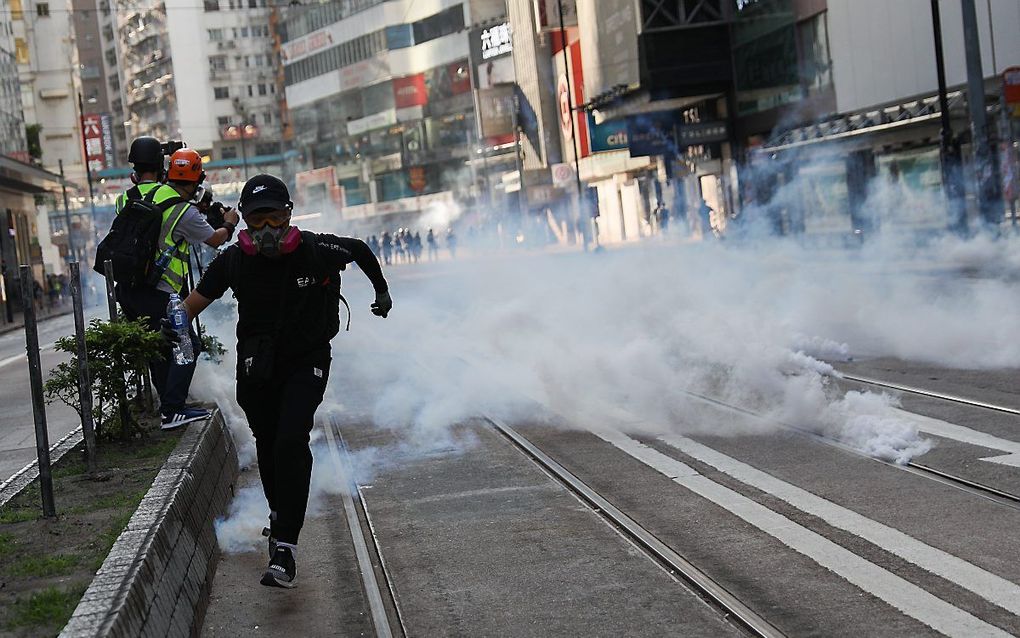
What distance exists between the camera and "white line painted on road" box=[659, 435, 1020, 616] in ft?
17.1

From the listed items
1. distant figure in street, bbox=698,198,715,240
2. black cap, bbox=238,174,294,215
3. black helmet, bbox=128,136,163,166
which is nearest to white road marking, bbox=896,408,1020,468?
black cap, bbox=238,174,294,215

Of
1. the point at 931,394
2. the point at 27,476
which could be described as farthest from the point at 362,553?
the point at 931,394

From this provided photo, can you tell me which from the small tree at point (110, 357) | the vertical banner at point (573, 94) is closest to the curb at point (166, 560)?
the small tree at point (110, 357)

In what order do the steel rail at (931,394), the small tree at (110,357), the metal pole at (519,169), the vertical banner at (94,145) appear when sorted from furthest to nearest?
the vertical banner at (94,145) → the metal pole at (519,169) → the steel rail at (931,394) → the small tree at (110,357)

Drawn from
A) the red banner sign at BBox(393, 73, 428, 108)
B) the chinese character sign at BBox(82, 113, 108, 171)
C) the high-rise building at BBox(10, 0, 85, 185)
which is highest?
the high-rise building at BBox(10, 0, 85, 185)

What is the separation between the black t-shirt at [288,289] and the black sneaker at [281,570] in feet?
2.78

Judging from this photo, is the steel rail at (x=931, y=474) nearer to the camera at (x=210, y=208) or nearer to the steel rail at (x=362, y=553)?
the steel rail at (x=362, y=553)

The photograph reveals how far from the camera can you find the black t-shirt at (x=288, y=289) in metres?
6.20

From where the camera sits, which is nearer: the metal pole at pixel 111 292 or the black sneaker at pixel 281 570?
the black sneaker at pixel 281 570

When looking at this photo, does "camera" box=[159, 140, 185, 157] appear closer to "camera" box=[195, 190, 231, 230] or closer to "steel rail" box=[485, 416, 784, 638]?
"camera" box=[195, 190, 231, 230]

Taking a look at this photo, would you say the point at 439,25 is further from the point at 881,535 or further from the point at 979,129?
the point at 881,535

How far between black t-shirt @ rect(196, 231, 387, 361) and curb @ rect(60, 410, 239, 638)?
0.83 m

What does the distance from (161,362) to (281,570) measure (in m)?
3.51

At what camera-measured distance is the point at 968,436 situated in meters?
8.62
